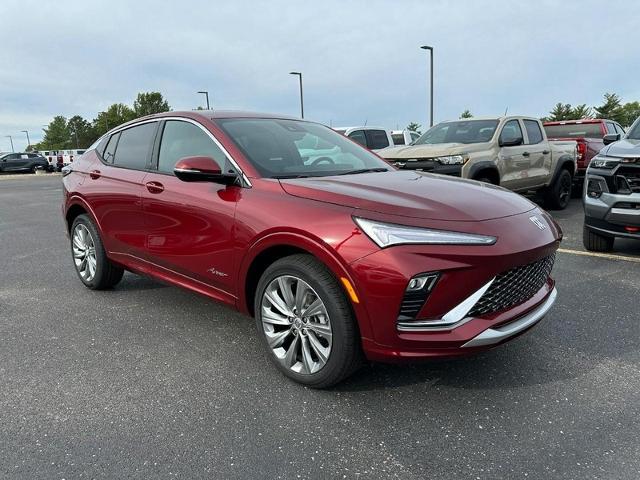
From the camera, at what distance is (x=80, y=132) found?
10869 centimetres

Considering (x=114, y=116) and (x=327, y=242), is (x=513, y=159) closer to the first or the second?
(x=327, y=242)

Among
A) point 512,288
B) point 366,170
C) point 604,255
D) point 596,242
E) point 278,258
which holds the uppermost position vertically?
point 366,170

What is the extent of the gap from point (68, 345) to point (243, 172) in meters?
1.83

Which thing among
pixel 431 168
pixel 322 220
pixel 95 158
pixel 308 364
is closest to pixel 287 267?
pixel 322 220

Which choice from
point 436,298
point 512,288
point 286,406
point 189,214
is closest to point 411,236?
point 436,298

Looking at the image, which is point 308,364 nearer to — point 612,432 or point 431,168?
point 612,432

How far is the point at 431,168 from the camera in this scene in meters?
7.89

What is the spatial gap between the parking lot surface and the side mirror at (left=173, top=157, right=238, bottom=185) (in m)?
1.18

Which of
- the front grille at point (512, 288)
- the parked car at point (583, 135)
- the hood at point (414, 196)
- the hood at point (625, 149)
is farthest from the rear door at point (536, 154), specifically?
the front grille at point (512, 288)

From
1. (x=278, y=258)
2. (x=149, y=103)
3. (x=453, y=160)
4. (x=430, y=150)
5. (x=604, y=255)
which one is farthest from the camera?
(x=149, y=103)

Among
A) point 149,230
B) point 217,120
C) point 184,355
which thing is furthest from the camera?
point 149,230

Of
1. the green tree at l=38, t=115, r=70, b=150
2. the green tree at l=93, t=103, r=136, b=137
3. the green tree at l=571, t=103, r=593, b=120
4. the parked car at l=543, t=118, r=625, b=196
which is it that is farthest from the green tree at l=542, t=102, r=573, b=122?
the green tree at l=38, t=115, r=70, b=150

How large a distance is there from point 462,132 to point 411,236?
22.8 feet

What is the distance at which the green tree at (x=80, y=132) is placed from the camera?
107m
